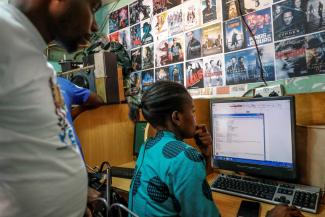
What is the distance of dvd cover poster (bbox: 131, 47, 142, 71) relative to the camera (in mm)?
2152

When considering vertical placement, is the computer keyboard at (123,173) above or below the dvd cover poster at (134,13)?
below

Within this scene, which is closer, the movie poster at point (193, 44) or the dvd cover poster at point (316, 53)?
the dvd cover poster at point (316, 53)

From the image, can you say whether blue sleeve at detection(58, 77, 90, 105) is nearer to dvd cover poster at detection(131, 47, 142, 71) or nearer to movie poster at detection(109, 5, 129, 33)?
dvd cover poster at detection(131, 47, 142, 71)

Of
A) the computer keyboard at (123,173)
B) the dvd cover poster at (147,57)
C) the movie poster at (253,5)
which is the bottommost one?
the computer keyboard at (123,173)

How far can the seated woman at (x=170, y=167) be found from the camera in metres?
0.77

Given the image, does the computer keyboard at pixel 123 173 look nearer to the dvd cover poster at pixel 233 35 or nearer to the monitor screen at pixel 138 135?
the monitor screen at pixel 138 135

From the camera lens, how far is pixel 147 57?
209cm

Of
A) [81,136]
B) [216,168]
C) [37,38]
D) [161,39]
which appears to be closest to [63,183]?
[37,38]

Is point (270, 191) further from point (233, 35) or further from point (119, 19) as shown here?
point (119, 19)

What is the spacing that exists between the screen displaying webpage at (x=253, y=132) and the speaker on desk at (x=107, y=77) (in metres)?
0.67

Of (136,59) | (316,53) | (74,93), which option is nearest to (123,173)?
(74,93)

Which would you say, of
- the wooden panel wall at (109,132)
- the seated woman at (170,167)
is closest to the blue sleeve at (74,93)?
the wooden panel wall at (109,132)

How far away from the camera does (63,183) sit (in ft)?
1.79

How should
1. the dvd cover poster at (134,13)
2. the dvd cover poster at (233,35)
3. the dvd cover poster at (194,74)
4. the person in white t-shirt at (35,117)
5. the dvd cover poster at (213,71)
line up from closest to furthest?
the person in white t-shirt at (35,117)
the dvd cover poster at (233,35)
the dvd cover poster at (213,71)
the dvd cover poster at (194,74)
the dvd cover poster at (134,13)
